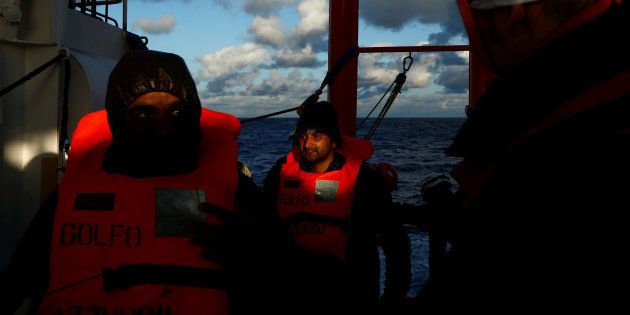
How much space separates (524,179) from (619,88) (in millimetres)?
171

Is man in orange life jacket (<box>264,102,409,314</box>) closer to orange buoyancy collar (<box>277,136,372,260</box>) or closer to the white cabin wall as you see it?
orange buoyancy collar (<box>277,136,372,260</box>)

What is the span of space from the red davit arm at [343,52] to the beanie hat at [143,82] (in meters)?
3.04

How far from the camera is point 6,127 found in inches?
126

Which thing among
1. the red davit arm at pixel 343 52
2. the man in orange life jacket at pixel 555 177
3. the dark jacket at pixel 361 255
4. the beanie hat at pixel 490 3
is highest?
the red davit arm at pixel 343 52

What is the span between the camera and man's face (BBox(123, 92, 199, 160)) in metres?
1.62

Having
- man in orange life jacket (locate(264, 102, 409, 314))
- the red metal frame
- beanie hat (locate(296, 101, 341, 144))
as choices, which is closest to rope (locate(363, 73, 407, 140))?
the red metal frame

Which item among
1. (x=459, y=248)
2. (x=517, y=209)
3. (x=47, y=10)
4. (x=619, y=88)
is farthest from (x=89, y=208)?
(x=47, y=10)

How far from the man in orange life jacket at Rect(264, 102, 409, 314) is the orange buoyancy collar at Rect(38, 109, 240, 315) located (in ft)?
3.69

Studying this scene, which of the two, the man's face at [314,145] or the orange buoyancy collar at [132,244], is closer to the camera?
the orange buoyancy collar at [132,244]

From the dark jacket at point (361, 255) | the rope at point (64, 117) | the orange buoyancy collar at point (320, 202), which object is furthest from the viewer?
the rope at point (64, 117)

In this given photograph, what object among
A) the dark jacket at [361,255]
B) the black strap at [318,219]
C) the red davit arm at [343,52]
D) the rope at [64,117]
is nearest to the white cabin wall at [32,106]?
the rope at [64,117]

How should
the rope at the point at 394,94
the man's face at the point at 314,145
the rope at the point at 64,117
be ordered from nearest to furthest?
the rope at the point at 64,117 < the man's face at the point at 314,145 < the rope at the point at 394,94

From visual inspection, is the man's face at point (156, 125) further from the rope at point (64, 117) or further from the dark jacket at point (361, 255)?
the rope at point (64, 117)

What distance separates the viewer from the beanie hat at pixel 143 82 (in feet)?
5.41
